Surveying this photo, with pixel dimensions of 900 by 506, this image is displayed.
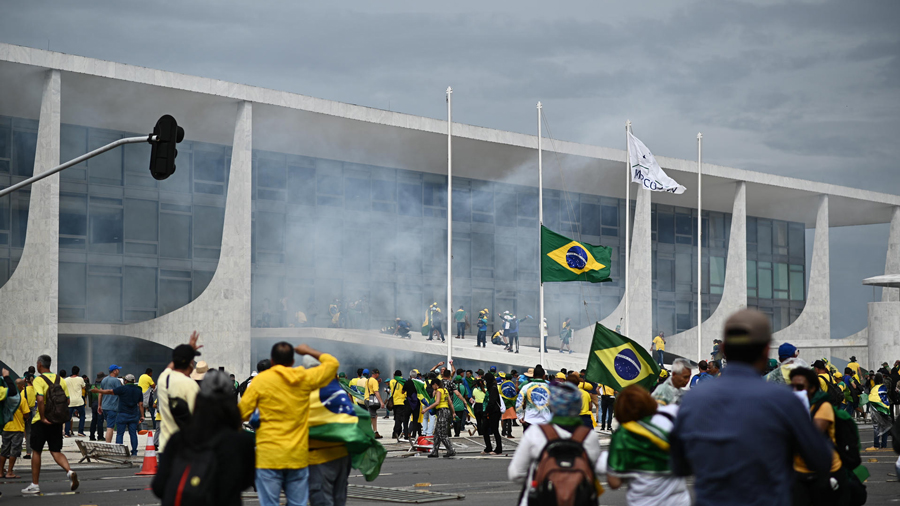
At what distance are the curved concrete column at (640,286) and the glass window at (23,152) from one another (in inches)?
984

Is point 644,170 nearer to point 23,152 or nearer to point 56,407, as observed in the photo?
point 23,152

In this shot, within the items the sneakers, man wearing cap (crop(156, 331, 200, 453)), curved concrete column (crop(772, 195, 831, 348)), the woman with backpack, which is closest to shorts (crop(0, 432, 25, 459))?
the sneakers

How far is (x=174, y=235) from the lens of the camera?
38125mm

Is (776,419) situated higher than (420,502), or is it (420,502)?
(776,419)

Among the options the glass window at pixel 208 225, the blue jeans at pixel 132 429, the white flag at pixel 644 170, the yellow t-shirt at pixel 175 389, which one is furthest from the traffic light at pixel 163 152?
the glass window at pixel 208 225

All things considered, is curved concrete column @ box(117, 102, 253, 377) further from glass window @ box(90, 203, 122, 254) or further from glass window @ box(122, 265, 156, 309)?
glass window @ box(90, 203, 122, 254)

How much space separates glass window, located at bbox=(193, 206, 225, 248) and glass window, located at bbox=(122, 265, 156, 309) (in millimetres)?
2300

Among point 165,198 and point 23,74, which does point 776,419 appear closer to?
point 23,74

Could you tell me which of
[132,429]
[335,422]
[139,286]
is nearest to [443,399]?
[132,429]

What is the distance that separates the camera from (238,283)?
34.9 meters

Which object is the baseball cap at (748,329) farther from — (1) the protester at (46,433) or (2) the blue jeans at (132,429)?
(2) the blue jeans at (132,429)

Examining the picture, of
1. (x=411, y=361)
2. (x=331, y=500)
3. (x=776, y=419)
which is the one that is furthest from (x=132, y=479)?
(x=411, y=361)

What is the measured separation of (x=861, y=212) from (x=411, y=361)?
3132 cm

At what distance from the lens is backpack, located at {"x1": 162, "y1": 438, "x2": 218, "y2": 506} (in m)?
4.48
